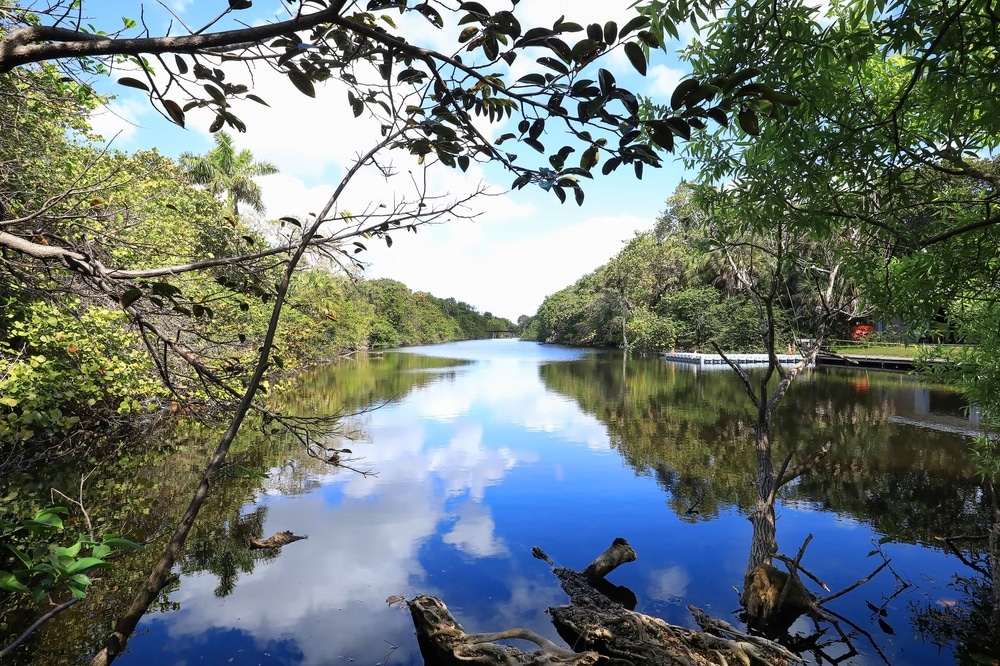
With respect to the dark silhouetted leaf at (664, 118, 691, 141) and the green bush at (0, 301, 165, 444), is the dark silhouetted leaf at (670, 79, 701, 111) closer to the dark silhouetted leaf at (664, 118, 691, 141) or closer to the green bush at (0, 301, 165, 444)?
the dark silhouetted leaf at (664, 118, 691, 141)

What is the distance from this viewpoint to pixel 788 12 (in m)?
2.79

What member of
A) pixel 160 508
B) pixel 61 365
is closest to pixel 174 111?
pixel 61 365

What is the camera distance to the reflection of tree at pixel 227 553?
7699mm

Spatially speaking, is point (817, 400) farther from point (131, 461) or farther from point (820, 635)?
point (131, 461)

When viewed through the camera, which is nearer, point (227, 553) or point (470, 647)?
point (470, 647)

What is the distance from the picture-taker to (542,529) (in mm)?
9469

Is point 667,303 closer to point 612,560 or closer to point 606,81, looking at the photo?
point 612,560

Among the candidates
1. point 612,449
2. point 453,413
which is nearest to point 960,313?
point 612,449

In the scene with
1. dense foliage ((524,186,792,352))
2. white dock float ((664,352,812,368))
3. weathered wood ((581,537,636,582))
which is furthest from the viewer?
dense foliage ((524,186,792,352))

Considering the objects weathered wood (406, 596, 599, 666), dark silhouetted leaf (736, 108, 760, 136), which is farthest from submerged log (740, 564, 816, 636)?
dark silhouetted leaf (736, 108, 760, 136)

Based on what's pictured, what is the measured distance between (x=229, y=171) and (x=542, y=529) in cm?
2890

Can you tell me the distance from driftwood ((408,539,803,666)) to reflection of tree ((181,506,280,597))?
11.4 ft

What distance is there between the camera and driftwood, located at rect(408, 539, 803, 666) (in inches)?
181

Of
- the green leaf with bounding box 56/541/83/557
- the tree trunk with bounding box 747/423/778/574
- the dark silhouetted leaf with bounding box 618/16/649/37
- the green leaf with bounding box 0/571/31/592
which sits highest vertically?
the dark silhouetted leaf with bounding box 618/16/649/37
